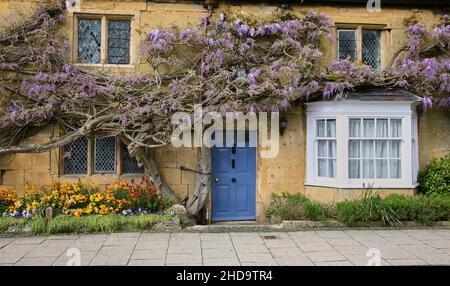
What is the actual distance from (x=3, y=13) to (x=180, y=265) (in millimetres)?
6796

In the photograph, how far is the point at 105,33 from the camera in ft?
26.4

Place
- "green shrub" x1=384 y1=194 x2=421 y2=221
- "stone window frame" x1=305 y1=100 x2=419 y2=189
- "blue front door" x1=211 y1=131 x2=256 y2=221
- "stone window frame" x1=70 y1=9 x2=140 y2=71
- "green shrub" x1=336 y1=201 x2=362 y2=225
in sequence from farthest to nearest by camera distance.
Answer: "blue front door" x1=211 y1=131 x2=256 y2=221, "stone window frame" x1=70 y1=9 x2=140 y2=71, "stone window frame" x1=305 y1=100 x2=419 y2=189, "green shrub" x1=384 y1=194 x2=421 y2=221, "green shrub" x1=336 y1=201 x2=362 y2=225

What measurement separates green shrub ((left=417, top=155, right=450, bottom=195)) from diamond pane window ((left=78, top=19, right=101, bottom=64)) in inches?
311

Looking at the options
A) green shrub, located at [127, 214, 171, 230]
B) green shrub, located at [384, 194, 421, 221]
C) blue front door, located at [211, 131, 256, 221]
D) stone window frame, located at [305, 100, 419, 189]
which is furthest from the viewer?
blue front door, located at [211, 131, 256, 221]

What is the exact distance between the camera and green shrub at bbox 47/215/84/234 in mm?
6441

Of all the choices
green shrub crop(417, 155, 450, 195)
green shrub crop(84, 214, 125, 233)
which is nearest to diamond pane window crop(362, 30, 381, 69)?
green shrub crop(417, 155, 450, 195)

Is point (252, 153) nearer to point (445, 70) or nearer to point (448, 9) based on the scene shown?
point (445, 70)

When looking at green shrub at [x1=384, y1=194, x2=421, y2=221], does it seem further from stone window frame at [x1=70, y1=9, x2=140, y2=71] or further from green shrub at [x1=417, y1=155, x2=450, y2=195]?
stone window frame at [x1=70, y1=9, x2=140, y2=71]

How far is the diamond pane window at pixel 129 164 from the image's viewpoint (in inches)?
318

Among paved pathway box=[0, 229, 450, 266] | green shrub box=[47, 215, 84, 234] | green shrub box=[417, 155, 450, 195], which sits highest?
green shrub box=[417, 155, 450, 195]

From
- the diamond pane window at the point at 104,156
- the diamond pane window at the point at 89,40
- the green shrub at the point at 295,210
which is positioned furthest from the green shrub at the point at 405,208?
the diamond pane window at the point at 89,40

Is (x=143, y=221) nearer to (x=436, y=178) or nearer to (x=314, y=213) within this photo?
(x=314, y=213)

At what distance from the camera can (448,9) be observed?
8758mm

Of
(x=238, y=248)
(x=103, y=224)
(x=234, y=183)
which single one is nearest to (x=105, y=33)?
(x=103, y=224)
